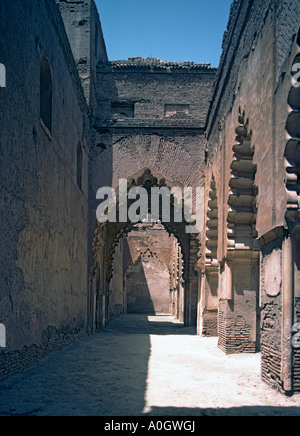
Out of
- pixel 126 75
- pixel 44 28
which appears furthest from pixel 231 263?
pixel 126 75

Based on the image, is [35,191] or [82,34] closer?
[35,191]

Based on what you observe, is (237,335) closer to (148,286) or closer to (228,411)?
(228,411)

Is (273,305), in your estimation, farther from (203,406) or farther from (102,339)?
(102,339)

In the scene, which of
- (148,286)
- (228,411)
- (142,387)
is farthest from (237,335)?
(148,286)

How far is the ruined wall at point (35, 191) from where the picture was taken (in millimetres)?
6531

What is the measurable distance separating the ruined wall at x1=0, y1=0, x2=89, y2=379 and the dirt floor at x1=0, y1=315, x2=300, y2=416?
1.87 ft

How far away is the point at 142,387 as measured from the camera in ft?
21.1

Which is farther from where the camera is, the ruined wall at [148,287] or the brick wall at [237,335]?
the ruined wall at [148,287]

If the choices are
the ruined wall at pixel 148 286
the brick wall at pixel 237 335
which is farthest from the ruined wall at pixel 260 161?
the ruined wall at pixel 148 286

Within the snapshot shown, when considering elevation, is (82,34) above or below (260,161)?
above

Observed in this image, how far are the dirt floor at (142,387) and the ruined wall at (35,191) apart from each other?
0.57 metres

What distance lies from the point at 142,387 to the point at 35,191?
370cm

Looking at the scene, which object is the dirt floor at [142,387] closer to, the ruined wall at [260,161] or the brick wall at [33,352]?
the brick wall at [33,352]
